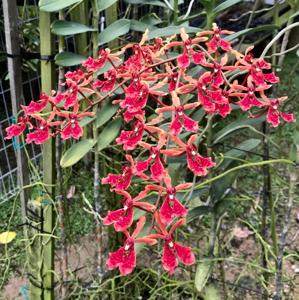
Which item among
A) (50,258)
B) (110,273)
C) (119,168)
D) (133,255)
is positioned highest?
(133,255)

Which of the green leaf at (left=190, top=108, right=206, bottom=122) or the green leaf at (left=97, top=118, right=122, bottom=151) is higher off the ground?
the green leaf at (left=190, top=108, right=206, bottom=122)

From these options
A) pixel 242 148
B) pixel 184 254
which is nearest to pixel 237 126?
pixel 242 148

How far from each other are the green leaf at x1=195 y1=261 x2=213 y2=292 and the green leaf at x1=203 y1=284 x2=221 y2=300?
80 millimetres

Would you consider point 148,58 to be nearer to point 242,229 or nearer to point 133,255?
point 133,255

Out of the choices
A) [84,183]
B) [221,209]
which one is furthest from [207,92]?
[84,183]

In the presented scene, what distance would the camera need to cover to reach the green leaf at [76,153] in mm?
1035

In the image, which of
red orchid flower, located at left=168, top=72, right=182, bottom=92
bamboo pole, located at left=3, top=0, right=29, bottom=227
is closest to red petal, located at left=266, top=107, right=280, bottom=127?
red orchid flower, located at left=168, top=72, right=182, bottom=92

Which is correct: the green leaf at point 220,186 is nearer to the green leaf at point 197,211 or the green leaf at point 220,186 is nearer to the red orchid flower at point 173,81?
the green leaf at point 197,211

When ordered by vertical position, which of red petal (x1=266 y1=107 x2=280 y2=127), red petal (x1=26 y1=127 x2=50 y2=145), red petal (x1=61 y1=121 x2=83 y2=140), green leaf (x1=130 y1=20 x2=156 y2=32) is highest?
green leaf (x1=130 y1=20 x2=156 y2=32)

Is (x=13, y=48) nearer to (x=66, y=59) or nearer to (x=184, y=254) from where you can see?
(x=66, y=59)

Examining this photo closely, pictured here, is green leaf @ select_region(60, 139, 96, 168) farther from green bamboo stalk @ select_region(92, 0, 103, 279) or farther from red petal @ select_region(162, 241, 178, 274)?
red petal @ select_region(162, 241, 178, 274)

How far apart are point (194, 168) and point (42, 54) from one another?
0.57 m

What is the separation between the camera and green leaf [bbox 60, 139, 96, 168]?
104cm

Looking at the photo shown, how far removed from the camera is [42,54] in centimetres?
111
